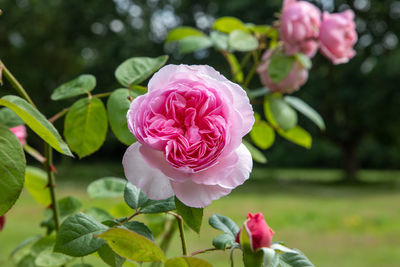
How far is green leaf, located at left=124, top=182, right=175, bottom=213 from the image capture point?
0.30 meters

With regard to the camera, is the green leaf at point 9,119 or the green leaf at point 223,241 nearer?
the green leaf at point 223,241

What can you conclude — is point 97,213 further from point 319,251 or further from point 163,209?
point 319,251

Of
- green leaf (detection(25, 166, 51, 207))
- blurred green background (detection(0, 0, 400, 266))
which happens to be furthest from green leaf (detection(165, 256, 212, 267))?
blurred green background (detection(0, 0, 400, 266))

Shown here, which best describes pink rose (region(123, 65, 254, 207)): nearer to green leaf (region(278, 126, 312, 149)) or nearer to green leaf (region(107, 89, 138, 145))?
green leaf (region(107, 89, 138, 145))

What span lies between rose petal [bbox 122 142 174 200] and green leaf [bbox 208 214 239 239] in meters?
0.07

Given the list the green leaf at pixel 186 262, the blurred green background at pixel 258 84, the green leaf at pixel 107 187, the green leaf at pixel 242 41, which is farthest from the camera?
the blurred green background at pixel 258 84

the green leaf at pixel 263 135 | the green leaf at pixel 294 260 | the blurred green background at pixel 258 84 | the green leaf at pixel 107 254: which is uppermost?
the green leaf at pixel 107 254

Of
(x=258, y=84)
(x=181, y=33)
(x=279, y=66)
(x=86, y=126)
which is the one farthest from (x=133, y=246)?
(x=258, y=84)

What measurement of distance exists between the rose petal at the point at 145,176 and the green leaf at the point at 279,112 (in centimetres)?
43

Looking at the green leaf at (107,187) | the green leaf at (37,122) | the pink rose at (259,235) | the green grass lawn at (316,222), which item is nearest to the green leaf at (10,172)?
the green leaf at (37,122)

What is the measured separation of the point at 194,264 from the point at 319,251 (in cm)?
334

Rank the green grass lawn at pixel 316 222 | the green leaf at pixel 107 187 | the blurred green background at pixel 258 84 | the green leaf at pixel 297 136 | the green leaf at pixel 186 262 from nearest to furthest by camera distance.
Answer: the green leaf at pixel 186 262
the green leaf at pixel 107 187
the green leaf at pixel 297 136
the green grass lawn at pixel 316 222
the blurred green background at pixel 258 84

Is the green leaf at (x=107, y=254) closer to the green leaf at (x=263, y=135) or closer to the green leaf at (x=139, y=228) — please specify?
the green leaf at (x=139, y=228)

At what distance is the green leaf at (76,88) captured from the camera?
0.40 meters
